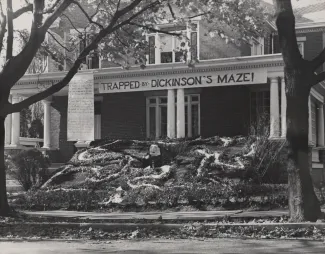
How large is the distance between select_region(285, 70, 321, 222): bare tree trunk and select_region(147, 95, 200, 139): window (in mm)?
12578

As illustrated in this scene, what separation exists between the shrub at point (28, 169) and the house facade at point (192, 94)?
3010 mm

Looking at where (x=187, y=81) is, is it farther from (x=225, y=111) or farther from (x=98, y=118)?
(x=98, y=118)

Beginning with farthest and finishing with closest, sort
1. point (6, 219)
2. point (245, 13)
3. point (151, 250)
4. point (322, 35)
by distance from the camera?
1. point (322, 35)
2. point (245, 13)
3. point (6, 219)
4. point (151, 250)

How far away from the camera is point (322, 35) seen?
25078 mm

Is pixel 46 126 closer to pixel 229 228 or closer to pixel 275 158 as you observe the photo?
pixel 275 158

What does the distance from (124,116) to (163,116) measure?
1.91 metres

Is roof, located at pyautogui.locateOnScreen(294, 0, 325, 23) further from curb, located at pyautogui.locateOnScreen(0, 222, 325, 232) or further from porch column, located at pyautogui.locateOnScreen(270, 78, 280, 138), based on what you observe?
curb, located at pyautogui.locateOnScreen(0, 222, 325, 232)

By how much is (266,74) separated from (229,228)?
36.1 feet

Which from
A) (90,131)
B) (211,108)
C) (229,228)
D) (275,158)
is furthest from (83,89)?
(229,228)

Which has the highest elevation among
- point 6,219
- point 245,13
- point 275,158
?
point 245,13

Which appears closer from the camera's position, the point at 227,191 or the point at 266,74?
the point at 227,191

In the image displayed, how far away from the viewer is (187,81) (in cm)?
2117

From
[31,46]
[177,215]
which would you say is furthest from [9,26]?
[177,215]

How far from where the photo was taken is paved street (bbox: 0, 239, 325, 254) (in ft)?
26.7
